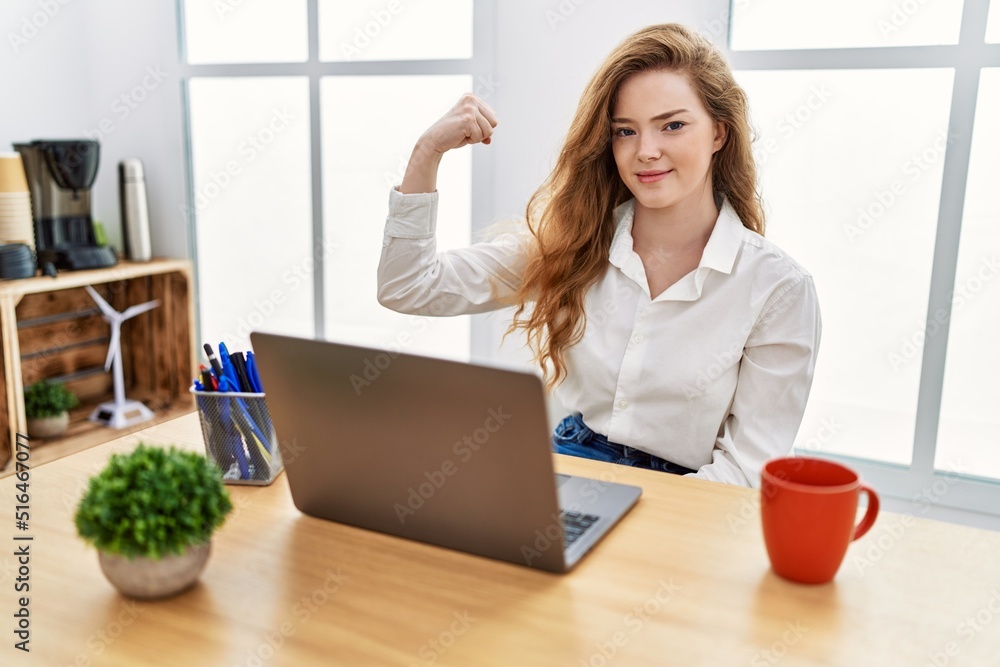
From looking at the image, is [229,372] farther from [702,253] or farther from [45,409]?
[45,409]

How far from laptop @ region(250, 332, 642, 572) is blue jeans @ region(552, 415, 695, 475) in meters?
0.52

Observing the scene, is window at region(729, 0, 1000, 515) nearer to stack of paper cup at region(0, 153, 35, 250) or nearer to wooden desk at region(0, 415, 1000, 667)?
wooden desk at region(0, 415, 1000, 667)

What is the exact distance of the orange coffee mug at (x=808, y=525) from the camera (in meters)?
0.82

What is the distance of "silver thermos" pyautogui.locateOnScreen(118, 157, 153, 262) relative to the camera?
2.99 metres

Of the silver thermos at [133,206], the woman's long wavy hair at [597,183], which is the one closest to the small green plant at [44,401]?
the silver thermos at [133,206]

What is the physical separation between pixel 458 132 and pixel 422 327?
4.35ft

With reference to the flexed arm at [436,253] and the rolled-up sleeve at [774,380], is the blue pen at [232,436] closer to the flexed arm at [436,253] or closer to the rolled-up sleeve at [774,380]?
the flexed arm at [436,253]

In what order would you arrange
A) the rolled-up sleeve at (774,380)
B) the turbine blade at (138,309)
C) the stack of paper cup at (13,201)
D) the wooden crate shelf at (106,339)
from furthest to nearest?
the turbine blade at (138,309) < the wooden crate shelf at (106,339) < the stack of paper cup at (13,201) < the rolled-up sleeve at (774,380)

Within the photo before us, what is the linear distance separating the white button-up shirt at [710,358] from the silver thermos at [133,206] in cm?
201

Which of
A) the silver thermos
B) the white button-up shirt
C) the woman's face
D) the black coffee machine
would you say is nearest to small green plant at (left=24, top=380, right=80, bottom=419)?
the black coffee machine

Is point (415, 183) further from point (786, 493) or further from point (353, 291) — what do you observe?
point (353, 291)

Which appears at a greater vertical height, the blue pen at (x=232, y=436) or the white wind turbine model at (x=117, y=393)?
the blue pen at (x=232, y=436)

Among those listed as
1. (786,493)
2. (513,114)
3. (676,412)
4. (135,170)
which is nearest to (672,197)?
(676,412)

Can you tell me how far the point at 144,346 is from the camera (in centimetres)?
317
